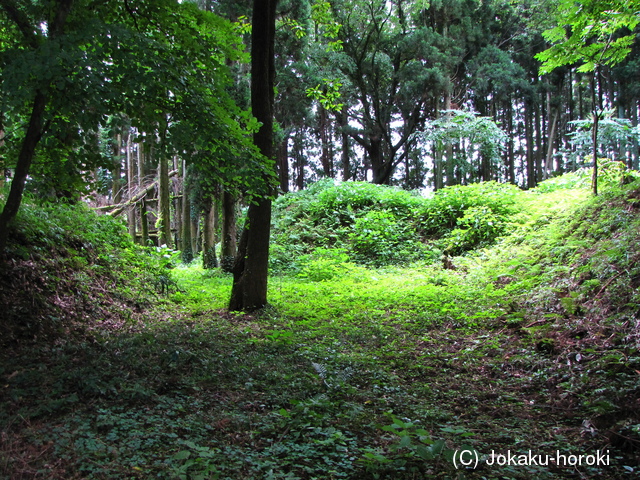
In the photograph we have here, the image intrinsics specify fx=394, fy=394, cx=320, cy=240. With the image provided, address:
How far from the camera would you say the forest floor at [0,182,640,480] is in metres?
2.56

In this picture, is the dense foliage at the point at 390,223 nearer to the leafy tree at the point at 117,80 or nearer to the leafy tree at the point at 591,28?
the leafy tree at the point at 591,28

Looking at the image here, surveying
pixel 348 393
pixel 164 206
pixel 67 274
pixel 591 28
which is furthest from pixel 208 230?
pixel 591 28

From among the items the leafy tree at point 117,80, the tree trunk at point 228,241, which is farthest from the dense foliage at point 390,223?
the leafy tree at point 117,80

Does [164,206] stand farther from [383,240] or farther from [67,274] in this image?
[67,274]

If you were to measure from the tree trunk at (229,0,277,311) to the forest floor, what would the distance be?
1.88 ft

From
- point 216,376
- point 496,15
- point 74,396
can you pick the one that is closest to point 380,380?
point 216,376

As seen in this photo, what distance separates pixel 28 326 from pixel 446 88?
21.7 m

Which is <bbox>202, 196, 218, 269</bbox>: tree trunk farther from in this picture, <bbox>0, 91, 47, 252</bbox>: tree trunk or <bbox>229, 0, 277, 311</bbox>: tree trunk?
<bbox>0, 91, 47, 252</bbox>: tree trunk

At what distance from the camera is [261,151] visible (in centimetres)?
700

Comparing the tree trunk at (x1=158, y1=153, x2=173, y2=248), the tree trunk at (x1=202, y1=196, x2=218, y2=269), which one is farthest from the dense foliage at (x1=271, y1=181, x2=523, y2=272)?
the tree trunk at (x1=158, y1=153, x2=173, y2=248)

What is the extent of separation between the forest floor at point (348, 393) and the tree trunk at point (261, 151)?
1.88ft

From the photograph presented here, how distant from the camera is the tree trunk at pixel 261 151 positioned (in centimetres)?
696

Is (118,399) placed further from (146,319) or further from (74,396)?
(146,319)

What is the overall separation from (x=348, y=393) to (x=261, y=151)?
181 inches
